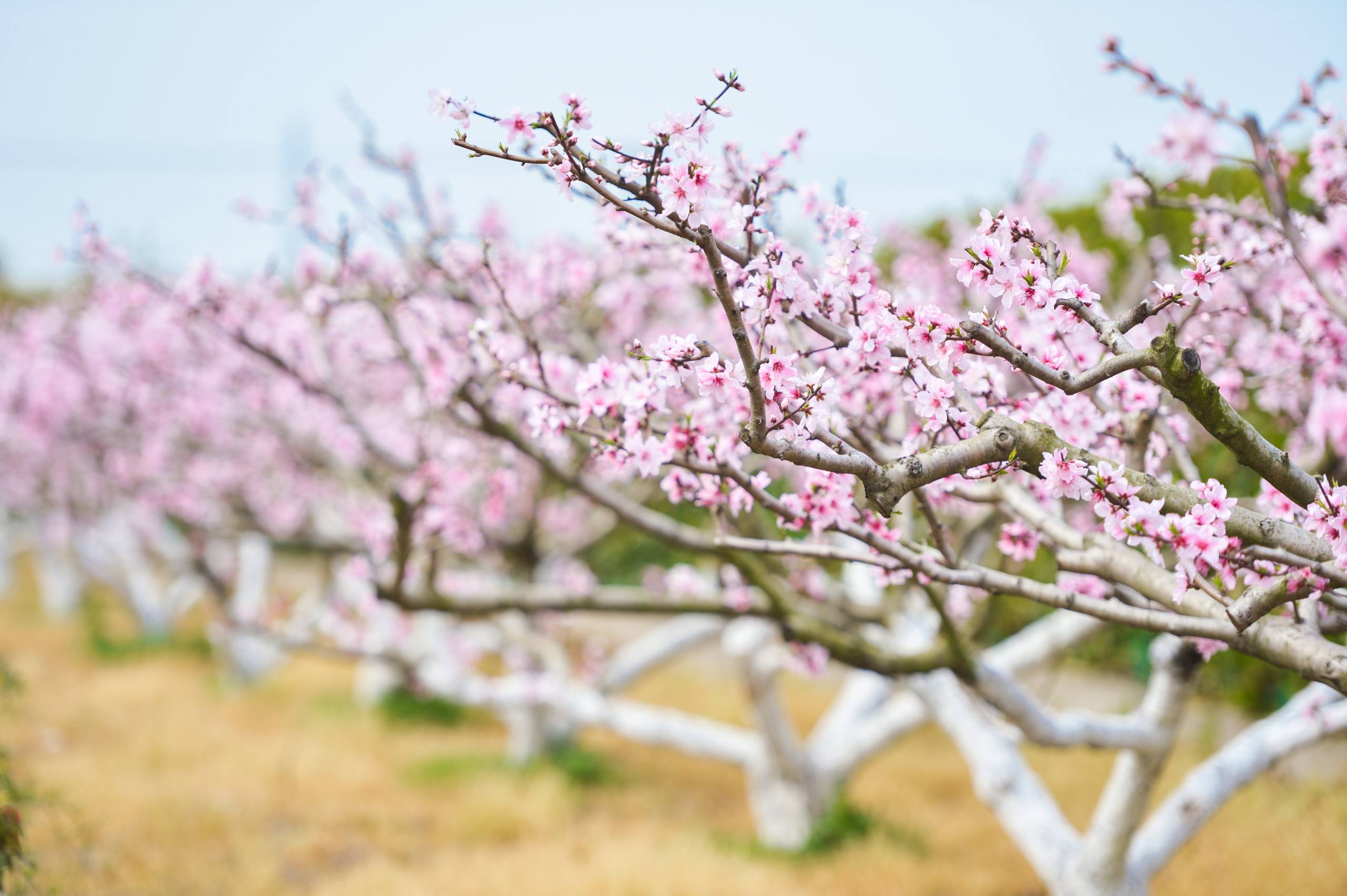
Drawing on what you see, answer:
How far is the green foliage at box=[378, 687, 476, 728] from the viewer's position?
26.5 ft

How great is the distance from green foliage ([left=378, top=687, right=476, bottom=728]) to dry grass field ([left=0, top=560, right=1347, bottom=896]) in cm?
12

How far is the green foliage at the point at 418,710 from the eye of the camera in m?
8.08

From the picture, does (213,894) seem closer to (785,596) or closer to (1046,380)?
(785,596)

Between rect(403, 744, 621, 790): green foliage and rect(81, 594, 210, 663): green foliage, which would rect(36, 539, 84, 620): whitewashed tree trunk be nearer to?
rect(81, 594, 210, 663): green foliage

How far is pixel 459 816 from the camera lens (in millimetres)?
5676

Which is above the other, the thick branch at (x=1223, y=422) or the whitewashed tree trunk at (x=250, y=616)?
the thick branch at (x=1223, y=422)

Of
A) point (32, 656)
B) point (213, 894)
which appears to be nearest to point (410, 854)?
point (213, 894)

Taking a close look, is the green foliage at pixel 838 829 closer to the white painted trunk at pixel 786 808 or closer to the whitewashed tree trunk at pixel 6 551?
the white painted trunk at pixel 786 808

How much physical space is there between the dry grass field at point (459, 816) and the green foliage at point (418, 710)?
4.8 inches

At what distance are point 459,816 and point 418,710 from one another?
2.77 metres

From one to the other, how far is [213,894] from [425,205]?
398 cm

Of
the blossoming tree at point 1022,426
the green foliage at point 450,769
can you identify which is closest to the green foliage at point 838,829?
the blossoming tree at point 1022,426

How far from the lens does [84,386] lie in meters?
9.08

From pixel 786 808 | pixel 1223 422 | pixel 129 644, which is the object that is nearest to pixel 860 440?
pixel 1223 422
